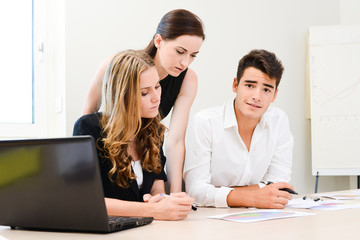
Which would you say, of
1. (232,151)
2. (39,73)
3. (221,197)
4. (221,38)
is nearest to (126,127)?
(221,197)

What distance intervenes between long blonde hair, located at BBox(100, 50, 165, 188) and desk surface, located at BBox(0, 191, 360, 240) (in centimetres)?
33

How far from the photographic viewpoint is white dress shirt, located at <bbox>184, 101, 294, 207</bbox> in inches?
77.6

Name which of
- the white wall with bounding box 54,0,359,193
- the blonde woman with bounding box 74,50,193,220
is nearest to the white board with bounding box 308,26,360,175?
the white wall with bounding box 54,0,359,193

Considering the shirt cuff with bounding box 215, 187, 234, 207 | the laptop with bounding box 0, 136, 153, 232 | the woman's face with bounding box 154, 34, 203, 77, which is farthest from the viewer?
the woman's face with bounding box 154, 34, 203, 77

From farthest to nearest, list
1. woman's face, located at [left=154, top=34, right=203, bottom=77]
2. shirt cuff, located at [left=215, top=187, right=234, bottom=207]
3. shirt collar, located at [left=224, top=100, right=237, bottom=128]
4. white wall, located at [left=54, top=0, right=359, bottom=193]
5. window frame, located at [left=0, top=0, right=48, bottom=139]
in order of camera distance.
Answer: window frame, located at [left=0, top=0, right=48, bottom=139] → white wall, located at [left=54, top=0, right=359, bottom=193] → shirt collar, located at [left=224, top=100, right=237, bottom=128] → woman's face, located at [left=154, top=34, right=203, bottom=77] → shirt cuff, located at [left=215, top=187, right=234, bottom=207]

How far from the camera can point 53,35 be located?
3215mm

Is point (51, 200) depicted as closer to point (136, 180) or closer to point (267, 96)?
point (136, 180)

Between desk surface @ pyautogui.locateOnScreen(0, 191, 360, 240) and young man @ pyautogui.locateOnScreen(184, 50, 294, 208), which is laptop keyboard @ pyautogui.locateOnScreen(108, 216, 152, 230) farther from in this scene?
young man @ pyautogui.locateOnScreen(184, 50, 294, 208)

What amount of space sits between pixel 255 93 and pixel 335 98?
2.17m

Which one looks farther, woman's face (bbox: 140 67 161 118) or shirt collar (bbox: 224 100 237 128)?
shirt collar (bbox: 224 100 237 128)

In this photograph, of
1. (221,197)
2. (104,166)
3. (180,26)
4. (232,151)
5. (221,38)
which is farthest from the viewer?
(221,38)

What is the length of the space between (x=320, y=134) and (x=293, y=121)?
12.0 inches

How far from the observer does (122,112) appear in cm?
150

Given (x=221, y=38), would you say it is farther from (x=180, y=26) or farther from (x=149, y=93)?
(x=149, y=93)
